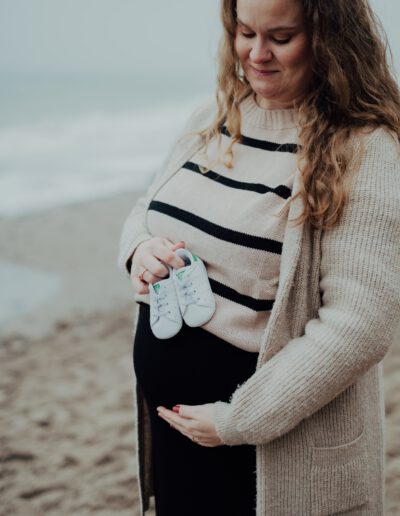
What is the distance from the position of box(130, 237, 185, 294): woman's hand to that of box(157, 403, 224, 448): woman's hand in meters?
0.33

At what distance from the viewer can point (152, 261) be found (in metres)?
1.52

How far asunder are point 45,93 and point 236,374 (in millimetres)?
23642

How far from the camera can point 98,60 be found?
4091 centimetres

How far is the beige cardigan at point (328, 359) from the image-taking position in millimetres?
1196

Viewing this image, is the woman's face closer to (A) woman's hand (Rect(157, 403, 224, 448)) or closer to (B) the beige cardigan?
(B) the beige cardigan

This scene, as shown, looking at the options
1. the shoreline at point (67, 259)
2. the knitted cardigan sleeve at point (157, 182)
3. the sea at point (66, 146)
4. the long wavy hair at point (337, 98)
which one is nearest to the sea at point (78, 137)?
the sea at point (66, 146)

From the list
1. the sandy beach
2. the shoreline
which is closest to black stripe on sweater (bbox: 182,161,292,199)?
the sandy beach

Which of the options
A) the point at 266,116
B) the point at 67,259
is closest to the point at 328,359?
the point at 266,116

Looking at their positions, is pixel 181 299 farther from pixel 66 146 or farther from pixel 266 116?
pixel 66 146

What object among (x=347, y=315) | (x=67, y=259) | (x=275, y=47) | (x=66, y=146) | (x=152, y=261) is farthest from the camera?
(x=66, y=146)

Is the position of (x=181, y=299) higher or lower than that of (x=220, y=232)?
lower

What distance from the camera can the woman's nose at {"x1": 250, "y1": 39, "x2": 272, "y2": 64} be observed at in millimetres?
1315

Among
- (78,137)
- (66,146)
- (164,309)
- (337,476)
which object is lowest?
(78,137)

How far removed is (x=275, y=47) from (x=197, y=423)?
88 centimetres
